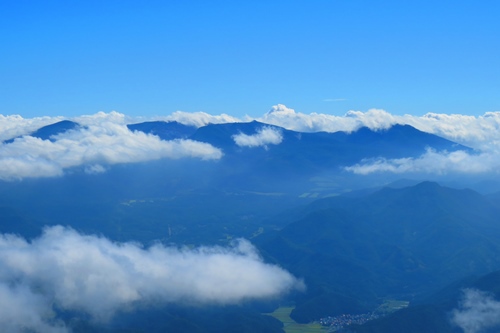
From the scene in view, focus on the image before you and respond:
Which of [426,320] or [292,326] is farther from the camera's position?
[292,326]

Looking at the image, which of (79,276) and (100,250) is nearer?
(79,276)

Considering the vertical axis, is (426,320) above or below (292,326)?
below

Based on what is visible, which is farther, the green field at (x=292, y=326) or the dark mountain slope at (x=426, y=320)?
the green field at (x=292, y=326)

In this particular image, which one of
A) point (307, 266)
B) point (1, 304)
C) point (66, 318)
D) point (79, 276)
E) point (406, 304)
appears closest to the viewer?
point (1, 304)

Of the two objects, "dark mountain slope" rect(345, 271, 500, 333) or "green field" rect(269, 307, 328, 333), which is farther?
"green field" rect(269, 307, 328, 333)

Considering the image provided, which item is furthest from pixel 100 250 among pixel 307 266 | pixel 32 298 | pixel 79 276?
pixel 307 266

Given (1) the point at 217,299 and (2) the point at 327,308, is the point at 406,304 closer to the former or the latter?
(2) the point at 327,308

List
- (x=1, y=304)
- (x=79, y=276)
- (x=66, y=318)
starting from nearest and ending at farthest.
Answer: (x=1, y=304), (x=66, y=318), (x=79, y=276)

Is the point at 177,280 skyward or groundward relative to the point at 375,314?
skyward
